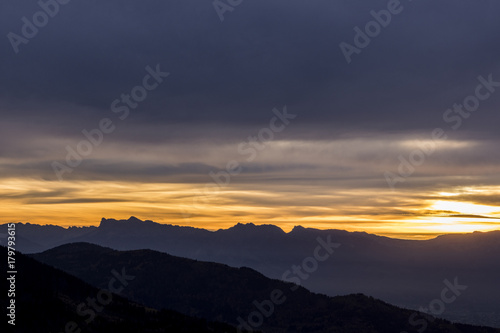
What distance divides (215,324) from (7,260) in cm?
5891

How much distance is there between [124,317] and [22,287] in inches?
971

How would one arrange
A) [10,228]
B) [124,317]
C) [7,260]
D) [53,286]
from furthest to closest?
[7,260]
[53,286]
[124,317]
[10,228]

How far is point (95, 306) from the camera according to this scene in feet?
468

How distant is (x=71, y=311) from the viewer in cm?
13025

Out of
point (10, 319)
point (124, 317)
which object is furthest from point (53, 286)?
point (10, 319)

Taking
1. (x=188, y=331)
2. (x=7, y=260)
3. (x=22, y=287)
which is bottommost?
(x=188, y=331)

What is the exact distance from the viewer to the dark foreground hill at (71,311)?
12062 cm

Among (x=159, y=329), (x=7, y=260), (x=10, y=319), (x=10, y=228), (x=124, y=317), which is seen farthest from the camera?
(x=7, y=260)

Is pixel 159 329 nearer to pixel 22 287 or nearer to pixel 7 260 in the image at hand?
pixel 22 287

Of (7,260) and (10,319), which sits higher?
(7,260)

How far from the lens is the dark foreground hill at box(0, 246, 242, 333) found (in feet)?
396

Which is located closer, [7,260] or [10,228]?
[10,228]

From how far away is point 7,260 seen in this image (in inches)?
6289

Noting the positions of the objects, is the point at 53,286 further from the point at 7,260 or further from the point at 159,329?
the point at 159,329
